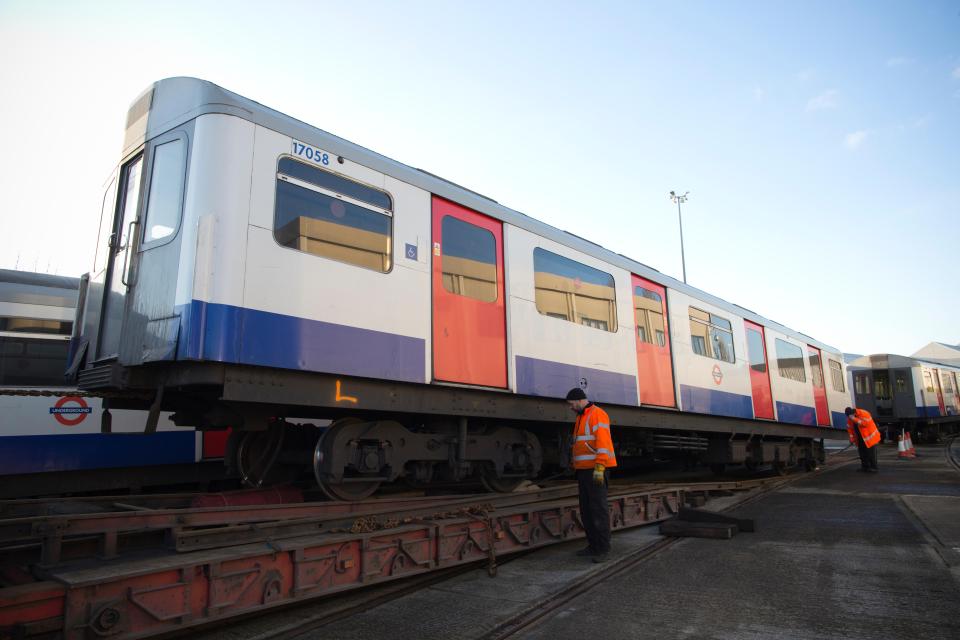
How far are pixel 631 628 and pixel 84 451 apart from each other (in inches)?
257

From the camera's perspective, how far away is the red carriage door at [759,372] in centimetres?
1101

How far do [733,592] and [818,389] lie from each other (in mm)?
11446

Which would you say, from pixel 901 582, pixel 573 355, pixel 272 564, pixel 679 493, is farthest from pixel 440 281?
pixel 679 493

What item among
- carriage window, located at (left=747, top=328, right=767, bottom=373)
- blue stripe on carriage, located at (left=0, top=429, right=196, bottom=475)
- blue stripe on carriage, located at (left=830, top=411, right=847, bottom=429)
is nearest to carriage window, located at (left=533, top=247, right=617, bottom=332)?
blue stripe on carriage, located at (left=0, top=429, right=196, bottom=475)

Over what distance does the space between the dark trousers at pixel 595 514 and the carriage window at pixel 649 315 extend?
2875 millimetres

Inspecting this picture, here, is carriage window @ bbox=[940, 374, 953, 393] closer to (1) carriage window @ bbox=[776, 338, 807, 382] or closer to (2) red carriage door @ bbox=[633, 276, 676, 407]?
(1) carriage window @ bbox=[776, 338, 807, 382]

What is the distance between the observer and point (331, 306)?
455 cm

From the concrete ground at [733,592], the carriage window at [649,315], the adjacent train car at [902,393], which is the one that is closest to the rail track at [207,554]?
the concrete ground at [733,592]

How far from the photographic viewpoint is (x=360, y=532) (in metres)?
4.51

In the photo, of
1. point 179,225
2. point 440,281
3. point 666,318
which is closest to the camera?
point 179,225

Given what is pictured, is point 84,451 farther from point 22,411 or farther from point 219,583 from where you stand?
point 219,583

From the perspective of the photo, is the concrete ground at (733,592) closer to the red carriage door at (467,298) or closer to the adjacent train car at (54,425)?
the red carriage door at (467,298)

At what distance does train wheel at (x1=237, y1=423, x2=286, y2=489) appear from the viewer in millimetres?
5527

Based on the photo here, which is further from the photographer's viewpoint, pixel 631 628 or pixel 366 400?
pixel 366 400
